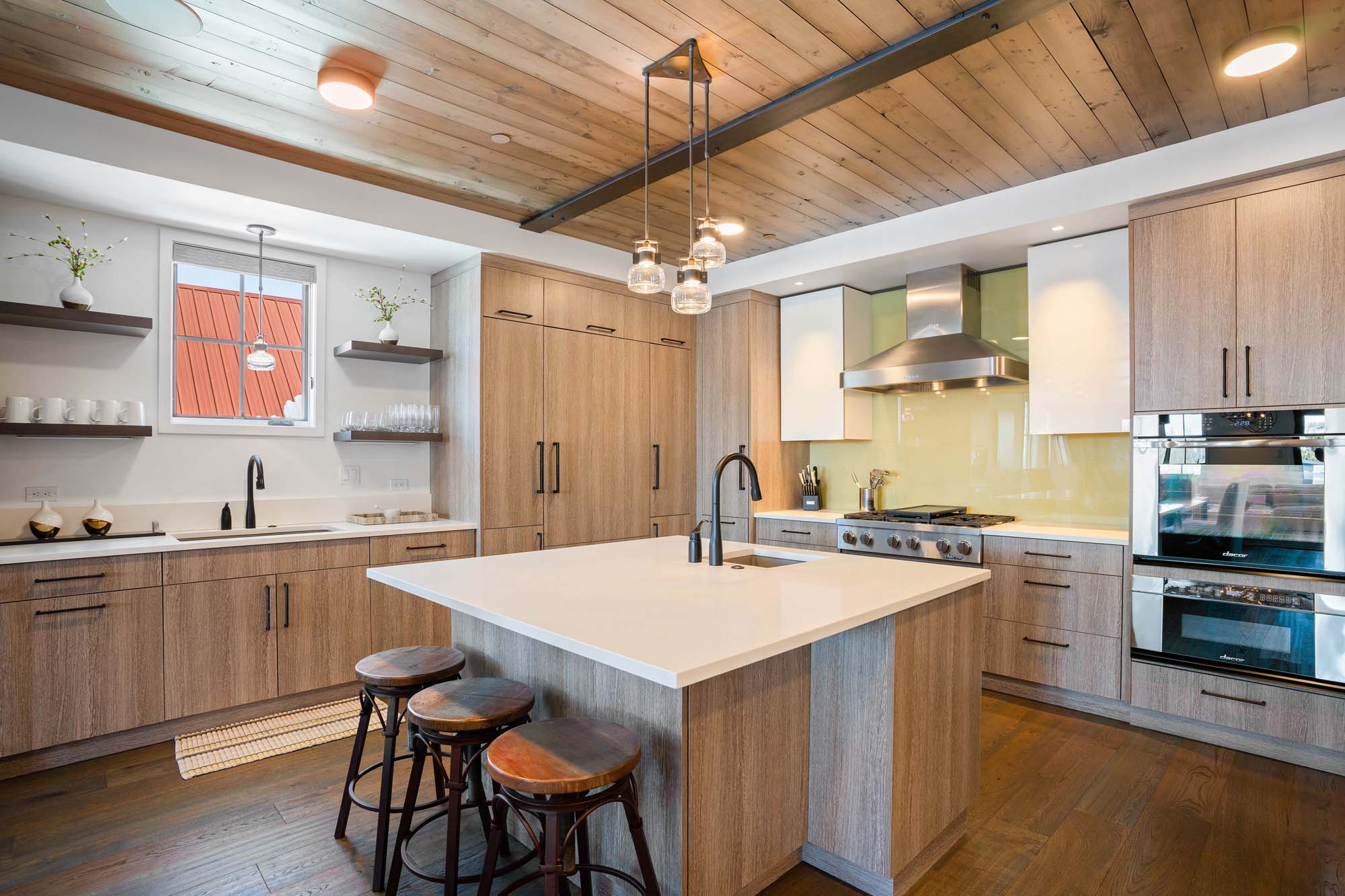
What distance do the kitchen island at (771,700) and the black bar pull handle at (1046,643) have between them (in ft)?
4.60

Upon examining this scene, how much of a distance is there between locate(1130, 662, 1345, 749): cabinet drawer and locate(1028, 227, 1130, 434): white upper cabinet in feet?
3.95

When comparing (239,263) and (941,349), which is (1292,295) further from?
(239,263)

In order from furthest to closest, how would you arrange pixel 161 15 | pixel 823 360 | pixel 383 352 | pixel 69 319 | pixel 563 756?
pixel 823 360 → pixel 383 352 → pixel 69 319 → pixel 161 15 → pixel 563 756

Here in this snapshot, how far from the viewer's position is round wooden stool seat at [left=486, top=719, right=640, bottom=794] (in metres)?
1.43

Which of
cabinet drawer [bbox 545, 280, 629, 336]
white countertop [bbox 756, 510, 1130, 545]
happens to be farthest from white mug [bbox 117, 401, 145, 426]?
white countertop [bbox 756, 510, 1130, 545]

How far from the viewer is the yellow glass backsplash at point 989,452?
3861 millimetres

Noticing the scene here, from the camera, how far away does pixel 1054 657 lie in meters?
3.43

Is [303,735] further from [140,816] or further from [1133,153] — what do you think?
[1133,153]

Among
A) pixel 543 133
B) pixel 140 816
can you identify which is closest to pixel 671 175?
pixel 543 133

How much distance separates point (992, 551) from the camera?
367 cm

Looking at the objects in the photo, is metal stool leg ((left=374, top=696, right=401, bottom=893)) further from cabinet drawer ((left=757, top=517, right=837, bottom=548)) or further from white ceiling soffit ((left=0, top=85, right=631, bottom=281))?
cabinet drawer ((left=757, top=517, right=837, bottom=548))

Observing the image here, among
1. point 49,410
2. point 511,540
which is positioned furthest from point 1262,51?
point 49,410

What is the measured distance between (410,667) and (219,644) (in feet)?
5.53

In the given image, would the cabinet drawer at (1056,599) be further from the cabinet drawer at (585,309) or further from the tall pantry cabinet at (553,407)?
the cabinet drawer at (585,309)
